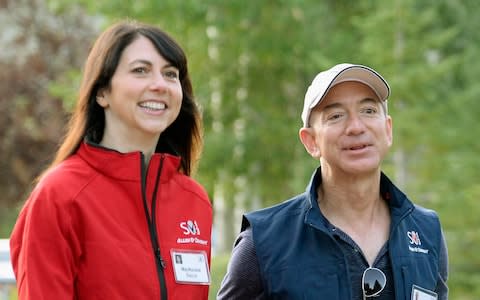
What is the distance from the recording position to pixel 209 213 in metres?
4.11

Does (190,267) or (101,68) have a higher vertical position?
(101,68)

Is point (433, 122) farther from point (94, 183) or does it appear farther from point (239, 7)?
point (94, 183)

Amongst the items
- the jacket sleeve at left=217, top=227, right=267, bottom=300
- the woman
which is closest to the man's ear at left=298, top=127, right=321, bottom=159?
the jacket sleeve at left=217, top=227, right=267, bottom=300

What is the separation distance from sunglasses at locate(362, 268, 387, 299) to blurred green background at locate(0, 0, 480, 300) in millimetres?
7340

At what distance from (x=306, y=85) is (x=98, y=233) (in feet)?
38.2

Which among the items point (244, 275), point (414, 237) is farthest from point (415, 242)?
point (244, 275)

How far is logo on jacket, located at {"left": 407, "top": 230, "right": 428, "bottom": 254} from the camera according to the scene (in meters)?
3.65

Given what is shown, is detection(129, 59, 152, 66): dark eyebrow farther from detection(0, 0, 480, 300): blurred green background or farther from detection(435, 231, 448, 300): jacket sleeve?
detection(0, 0, 480, 300): blurred green background

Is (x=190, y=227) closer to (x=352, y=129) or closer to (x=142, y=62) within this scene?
(x=142, y=62)

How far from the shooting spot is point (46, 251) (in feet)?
11.7

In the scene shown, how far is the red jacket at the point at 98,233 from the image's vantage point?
3.56m

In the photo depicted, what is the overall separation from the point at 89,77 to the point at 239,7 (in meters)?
9.99

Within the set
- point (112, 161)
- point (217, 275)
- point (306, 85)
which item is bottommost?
point (217, 275)

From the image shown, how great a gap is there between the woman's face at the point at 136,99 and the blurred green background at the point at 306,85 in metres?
6.99
